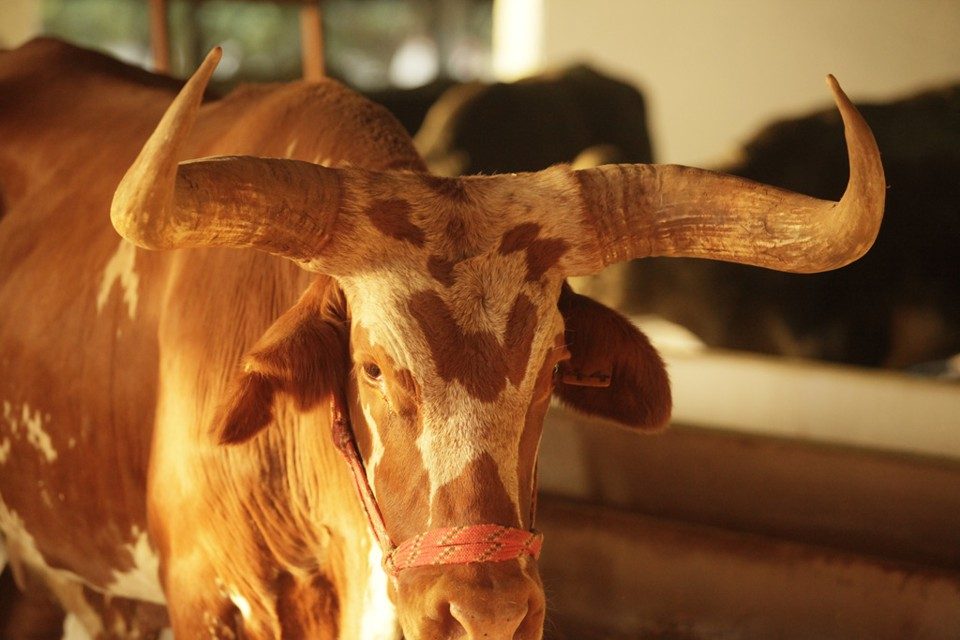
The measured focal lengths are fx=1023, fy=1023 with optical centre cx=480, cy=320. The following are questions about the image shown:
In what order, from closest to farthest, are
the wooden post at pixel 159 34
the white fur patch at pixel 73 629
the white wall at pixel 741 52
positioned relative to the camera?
the white fur patch at pixel 73 629 < the white wall at pixel 741 52 < the wooden post at pixel 159 34

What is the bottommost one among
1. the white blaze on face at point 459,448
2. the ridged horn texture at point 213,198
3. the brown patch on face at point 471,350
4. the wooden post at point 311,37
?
the wooden post at point 311,37

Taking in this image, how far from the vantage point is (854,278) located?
394 centimetres

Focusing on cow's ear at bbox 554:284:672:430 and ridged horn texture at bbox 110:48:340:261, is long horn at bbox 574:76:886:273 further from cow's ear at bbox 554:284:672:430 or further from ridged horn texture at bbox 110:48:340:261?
ridged horn texture at bbox 110:48:340:261

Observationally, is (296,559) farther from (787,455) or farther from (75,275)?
(787,455)

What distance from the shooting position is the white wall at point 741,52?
363 centimetres

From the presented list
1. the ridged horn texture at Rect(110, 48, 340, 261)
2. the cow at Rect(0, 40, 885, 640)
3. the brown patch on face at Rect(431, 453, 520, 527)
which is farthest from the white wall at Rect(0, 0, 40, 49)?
the brown patch on face at Rect(431, 453, 520, 527)

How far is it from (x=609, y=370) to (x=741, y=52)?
2352mm

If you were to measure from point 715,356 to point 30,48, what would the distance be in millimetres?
2804

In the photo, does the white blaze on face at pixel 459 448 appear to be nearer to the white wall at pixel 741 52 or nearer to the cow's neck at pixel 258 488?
the cow's neck at pixel 258 488

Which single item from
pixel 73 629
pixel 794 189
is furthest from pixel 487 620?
pixel 794 189

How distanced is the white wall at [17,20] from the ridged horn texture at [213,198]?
161 inches

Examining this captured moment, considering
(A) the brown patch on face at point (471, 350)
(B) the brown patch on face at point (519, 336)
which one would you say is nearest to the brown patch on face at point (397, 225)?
(A) the brown patch on face at point (471, 350)

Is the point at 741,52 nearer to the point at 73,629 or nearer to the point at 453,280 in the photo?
the point at 453,280

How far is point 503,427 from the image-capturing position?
173cm
